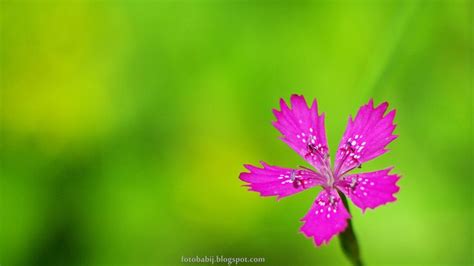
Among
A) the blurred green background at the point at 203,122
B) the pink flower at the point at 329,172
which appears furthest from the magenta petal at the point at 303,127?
the blurred green background at the point at 203,122

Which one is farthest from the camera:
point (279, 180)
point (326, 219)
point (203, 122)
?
point (203, 122)

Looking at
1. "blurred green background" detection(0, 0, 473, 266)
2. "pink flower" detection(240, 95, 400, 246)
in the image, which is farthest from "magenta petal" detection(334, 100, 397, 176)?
"blurred green background" detection(0, 0, 473, 266)

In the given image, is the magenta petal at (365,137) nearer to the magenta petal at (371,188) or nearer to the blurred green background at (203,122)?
the magenta petal at (371,188)

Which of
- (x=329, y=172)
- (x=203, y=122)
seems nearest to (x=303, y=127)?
(x=329, y=172)

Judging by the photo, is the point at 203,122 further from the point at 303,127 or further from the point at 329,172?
the point at 329,172

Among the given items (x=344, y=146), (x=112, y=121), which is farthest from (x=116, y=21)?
(x=344, y=146)

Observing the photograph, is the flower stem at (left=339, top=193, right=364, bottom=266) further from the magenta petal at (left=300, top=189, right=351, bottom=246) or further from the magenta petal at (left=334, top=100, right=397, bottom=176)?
the magenta petal at (left=334, top=100, right=397, bottom=176)

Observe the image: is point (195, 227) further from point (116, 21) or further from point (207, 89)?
point (116, 21)
